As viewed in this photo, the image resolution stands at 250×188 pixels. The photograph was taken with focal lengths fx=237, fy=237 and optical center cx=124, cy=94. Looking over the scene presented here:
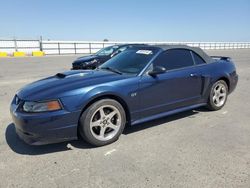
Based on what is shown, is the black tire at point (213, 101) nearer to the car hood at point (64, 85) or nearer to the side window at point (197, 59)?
the side window at point (197, 59)

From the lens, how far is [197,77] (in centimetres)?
471

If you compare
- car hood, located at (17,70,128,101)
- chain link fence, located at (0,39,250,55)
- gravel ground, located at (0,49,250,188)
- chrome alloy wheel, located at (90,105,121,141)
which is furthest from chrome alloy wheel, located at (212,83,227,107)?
chain link fence, located at (0,39,250,55)

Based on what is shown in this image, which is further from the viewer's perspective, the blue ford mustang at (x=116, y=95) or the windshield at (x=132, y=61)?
the windshield at (x=132, y=61)

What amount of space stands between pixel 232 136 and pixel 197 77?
133cm

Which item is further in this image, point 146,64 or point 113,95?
point 146,64

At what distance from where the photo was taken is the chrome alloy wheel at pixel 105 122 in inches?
140

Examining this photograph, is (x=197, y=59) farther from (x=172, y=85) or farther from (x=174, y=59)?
(x=172, y=85)

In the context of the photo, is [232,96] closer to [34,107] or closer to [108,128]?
[108,128]

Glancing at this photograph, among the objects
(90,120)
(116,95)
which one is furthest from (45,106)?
(116,95)

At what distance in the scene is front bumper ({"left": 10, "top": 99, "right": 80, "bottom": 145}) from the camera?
3137mm

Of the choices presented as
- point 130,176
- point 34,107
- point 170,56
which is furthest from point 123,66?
point 130,176

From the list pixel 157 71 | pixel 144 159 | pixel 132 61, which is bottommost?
pixel 144 159

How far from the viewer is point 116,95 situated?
3641mm

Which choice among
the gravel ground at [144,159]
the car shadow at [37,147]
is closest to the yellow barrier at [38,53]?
the gravel ground at [144,159]
